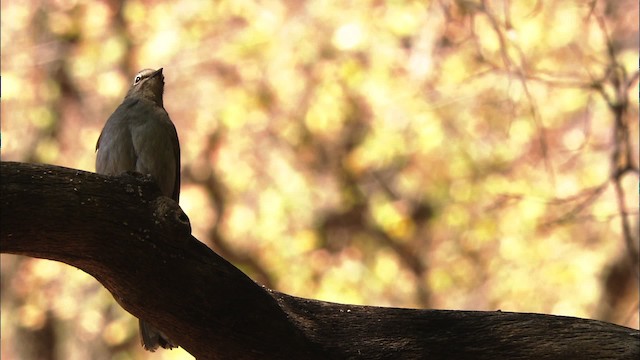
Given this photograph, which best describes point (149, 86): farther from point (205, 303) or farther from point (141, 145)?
point (205, 303)

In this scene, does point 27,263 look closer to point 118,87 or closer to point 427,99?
point 118,87

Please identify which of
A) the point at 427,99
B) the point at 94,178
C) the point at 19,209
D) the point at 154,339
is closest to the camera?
the point at 19,209

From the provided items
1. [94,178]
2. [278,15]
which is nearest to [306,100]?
[278,15]

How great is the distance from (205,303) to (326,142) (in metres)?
6.81

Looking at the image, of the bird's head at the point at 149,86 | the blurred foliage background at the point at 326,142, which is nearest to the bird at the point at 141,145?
the bird's head at the point at 149,86

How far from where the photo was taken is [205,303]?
10.6ft

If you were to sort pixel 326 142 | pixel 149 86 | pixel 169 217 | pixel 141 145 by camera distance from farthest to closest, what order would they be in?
pixel 326 142 → pixel 149 86 → pixel 141 145 → pixel 169 217

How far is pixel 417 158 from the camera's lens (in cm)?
986

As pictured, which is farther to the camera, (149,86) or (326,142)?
(326,142)

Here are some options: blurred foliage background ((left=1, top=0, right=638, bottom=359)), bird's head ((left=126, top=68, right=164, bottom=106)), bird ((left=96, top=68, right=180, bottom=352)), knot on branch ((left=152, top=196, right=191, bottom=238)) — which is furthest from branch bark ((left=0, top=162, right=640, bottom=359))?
blurred foliage background ((left=1, top=0, right=638, bottom=359))

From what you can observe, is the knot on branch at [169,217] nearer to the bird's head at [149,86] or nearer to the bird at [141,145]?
the bird at [141,145]

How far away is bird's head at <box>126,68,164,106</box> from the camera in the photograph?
17.0ft

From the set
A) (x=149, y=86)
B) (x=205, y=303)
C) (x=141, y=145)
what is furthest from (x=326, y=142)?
(x=205, y=303)

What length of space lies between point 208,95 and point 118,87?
88cm
